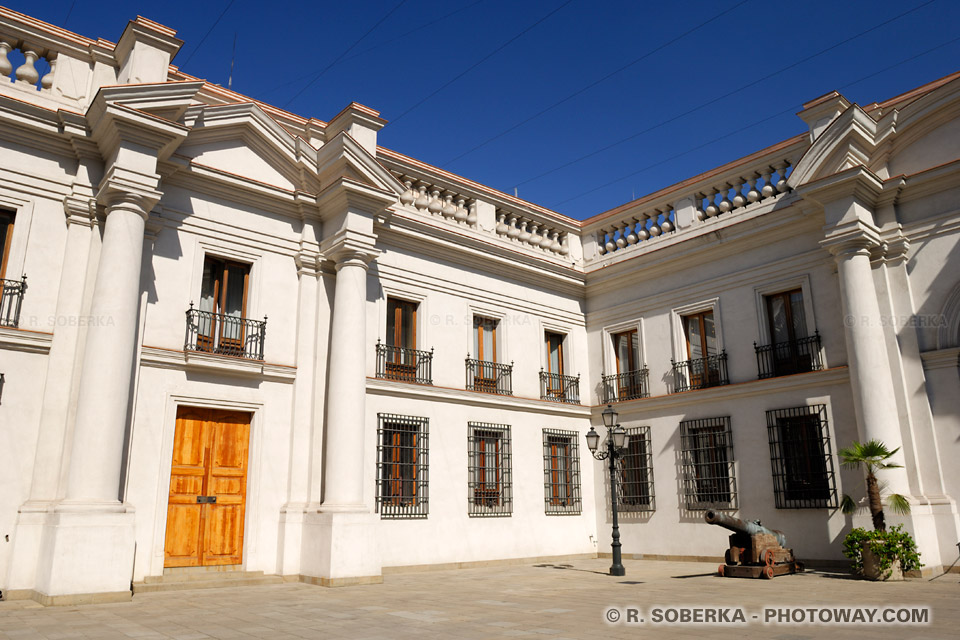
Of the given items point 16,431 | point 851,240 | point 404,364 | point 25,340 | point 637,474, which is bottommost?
point 637,474

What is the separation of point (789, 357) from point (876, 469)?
10.4 ft

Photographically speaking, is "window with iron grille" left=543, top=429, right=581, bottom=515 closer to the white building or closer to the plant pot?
the white building

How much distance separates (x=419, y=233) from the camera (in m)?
15.7

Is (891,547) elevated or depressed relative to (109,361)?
depressed

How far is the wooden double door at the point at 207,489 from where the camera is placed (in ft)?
38.2

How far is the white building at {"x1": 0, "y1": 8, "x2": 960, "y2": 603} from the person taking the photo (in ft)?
35.8

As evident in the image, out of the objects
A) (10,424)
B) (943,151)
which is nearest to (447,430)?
(10,424)

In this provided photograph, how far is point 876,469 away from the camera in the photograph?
12.3 m

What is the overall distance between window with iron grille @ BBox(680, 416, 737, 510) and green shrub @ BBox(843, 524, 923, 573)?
3.38 metres

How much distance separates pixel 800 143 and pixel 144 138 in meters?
12.6

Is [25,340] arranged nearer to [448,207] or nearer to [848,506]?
[448,207]

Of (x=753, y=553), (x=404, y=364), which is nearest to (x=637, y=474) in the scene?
(x=753, y=553)

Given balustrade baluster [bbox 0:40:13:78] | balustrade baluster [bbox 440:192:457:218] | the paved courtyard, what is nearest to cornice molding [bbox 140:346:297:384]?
the paved courtyard

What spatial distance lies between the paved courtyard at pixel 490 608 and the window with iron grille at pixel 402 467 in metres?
1.73
